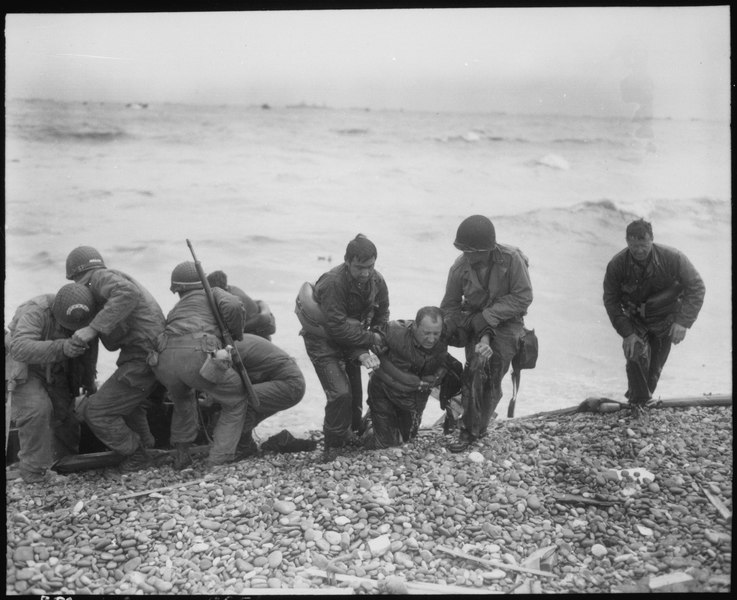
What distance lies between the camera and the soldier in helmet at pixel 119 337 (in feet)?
17.1

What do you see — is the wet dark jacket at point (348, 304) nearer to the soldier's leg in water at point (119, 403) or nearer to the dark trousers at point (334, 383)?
the dark trousers at point (334, 383)

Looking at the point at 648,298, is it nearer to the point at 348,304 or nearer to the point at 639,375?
the point at 639,375

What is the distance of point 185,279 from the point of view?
18.2 feet

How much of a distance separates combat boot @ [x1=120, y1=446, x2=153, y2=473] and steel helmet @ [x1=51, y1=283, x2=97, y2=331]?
3.67ft

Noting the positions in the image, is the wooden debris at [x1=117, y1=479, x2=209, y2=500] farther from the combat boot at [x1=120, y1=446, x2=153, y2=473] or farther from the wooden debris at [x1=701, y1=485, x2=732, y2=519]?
the wooden debris at [x1=701, y1=485, x2=732, y2=519]

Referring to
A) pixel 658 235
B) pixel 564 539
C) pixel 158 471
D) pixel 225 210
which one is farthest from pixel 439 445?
pixel 225 210

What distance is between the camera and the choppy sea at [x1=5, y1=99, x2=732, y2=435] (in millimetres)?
11023

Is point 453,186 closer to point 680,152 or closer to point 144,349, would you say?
point 680,152

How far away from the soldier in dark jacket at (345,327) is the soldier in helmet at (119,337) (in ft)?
3.74

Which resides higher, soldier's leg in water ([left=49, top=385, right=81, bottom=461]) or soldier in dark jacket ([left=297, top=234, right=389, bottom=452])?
soldier in dark jacket ([left=297, top=234, right=389, bottom=452])

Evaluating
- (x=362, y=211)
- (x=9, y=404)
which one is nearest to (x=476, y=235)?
(x=9, y=404)

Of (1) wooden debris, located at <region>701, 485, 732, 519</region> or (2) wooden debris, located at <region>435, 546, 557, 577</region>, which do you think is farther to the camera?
(1) wooden debris, located at <region>701, 485, 732, 519</region>

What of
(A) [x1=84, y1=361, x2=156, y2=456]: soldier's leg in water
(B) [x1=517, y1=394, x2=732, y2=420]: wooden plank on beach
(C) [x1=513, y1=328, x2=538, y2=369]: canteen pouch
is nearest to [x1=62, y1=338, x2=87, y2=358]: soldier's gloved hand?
(A) [x1=84, y1=361, x2=156, y2=456]: soldier's leg in water

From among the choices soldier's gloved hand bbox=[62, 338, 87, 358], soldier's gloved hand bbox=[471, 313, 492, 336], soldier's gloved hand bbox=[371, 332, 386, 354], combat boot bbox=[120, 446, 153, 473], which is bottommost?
combat boot bbox=[120, 446, 153, 473]
